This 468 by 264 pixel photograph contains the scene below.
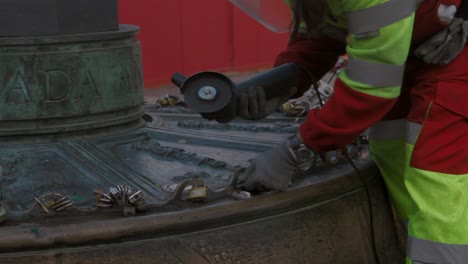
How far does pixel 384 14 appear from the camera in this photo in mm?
1944

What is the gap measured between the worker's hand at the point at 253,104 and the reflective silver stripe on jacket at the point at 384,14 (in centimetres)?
56

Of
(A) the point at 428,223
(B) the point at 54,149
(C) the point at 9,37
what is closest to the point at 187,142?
(B) the point at 54,149

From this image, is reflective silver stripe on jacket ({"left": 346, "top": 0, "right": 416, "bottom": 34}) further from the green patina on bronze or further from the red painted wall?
the red painted wall

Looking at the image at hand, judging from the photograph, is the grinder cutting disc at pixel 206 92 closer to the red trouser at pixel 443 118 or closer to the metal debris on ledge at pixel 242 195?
the metal debris on ledge at pixel 242 195

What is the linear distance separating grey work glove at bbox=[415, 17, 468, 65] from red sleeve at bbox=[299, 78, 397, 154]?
0.19m

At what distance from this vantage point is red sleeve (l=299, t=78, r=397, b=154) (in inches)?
79.6

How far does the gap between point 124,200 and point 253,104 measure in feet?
2.10

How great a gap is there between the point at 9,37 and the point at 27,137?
0.30m

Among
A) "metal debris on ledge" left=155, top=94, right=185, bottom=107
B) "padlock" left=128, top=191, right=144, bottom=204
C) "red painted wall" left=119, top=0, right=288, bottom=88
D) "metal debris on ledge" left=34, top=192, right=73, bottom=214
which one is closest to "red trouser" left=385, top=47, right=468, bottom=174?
"padlock" left=128, top=191, right=144, bottom=204

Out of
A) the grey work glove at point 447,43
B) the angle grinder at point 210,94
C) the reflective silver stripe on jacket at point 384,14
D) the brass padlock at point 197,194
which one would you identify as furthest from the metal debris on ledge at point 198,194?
the grey work glove at point 447,43

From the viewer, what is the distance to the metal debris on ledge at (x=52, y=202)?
1957 millimetres

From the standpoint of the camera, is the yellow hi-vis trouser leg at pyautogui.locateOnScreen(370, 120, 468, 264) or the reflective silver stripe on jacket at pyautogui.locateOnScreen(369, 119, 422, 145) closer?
the yellow hi-vis trouser leg at pyautogui.locateOnScreen(370, 120, 468, 264)

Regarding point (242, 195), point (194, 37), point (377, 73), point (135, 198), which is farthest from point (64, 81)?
point (194, 37)

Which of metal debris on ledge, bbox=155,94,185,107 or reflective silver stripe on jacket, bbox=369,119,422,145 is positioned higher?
reflective silver stripe on jacket, bbox=369,119,422,145
